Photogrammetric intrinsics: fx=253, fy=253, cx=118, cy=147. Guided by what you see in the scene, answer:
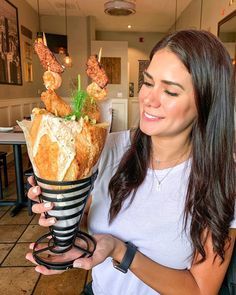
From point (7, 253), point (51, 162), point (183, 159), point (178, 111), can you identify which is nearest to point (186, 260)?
point (183, 159)

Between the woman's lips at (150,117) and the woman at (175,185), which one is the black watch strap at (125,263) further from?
the woman's lips at (150,117)

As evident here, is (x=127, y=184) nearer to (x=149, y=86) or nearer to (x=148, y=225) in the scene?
(x=148, y=225)

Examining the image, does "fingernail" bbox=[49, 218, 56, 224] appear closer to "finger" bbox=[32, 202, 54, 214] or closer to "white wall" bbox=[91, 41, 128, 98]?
"finger" bbox=[32, 202, 54, 214]

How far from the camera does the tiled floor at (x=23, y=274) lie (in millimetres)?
1823

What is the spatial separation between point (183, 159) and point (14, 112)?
4882 millimetres

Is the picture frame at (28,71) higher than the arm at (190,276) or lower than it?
higher

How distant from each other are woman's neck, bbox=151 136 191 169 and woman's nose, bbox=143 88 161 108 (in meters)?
0.16

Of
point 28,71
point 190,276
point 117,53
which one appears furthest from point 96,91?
point 117,53

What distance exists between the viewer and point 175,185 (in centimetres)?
88

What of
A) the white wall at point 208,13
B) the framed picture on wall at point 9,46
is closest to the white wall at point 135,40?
the white wall at point 208,13

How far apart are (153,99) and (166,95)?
0.04 meters

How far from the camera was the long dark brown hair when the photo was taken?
74cm

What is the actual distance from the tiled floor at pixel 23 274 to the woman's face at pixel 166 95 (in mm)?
1579

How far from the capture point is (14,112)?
514cm
